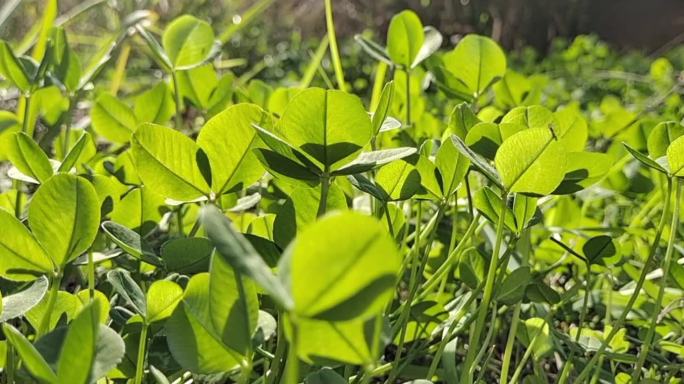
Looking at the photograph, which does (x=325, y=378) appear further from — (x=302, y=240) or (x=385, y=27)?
(x=385, y=27)

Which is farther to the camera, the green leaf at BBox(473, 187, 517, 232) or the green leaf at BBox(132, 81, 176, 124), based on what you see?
the green leaf at BBox(132, 81, 176, 124)

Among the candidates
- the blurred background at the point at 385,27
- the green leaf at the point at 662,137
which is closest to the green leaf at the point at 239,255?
the green leaf at the point at 662,137

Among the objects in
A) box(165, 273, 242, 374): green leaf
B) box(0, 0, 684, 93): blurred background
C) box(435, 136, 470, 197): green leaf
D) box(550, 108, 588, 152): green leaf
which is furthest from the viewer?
box(0, 0, 684, 93): blurred background

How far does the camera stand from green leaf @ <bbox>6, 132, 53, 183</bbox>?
45 centimetres

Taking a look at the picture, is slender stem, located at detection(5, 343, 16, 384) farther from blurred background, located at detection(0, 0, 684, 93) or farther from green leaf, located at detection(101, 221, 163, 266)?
blurred background, located at detection(0, 0, 684, 93)

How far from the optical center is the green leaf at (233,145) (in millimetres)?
380

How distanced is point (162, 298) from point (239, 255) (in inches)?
5.2

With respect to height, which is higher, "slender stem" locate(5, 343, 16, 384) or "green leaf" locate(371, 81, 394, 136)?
"green leaf" locate(371, 81, 394, 136)

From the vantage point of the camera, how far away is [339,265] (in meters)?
0.21

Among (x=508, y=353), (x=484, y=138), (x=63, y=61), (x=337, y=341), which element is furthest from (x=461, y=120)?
(x=63, y=61)

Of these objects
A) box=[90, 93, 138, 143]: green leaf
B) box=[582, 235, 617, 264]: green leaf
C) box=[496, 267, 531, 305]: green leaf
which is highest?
box=[90, 93, 138, 143]: green leaf

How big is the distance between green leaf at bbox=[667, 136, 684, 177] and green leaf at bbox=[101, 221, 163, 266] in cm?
26

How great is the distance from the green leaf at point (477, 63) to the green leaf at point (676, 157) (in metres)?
0.24

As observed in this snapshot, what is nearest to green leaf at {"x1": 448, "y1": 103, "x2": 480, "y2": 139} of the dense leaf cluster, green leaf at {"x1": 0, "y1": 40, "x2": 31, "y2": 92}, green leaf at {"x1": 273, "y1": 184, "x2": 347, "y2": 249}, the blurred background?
the dense leaf cluster
